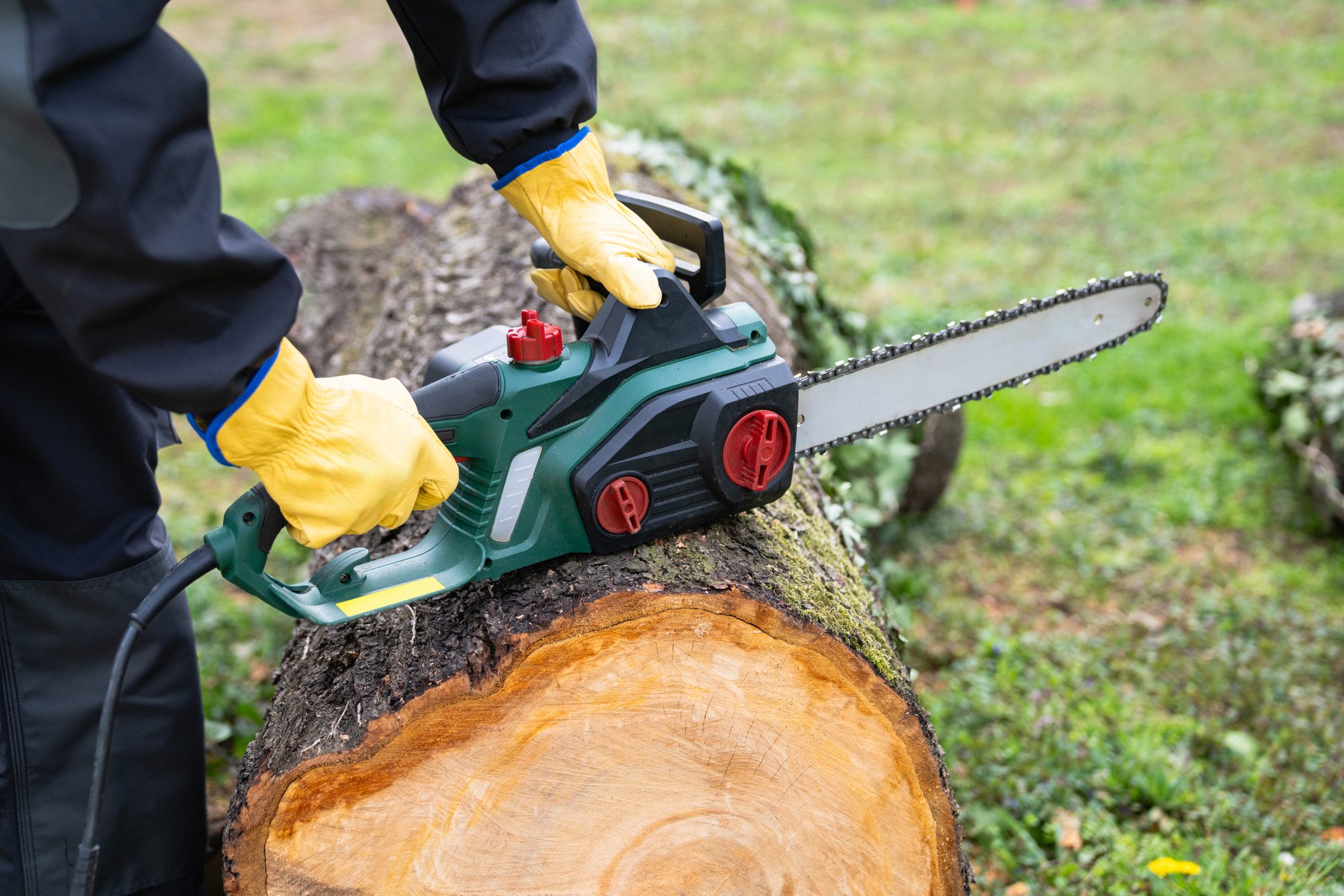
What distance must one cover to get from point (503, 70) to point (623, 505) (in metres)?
0.73

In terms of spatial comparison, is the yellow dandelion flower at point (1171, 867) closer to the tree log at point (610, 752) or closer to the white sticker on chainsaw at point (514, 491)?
the tree log at point (610, 752)

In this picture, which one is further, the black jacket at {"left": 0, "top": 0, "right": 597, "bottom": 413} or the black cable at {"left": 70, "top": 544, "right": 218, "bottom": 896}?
the black cable at {"left": 70, "top": 544, "right": 218, "bottom": 896}

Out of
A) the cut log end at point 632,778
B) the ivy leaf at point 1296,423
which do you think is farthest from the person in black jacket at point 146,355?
the ivy leaf at point 1296,423

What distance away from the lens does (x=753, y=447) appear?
1765mm

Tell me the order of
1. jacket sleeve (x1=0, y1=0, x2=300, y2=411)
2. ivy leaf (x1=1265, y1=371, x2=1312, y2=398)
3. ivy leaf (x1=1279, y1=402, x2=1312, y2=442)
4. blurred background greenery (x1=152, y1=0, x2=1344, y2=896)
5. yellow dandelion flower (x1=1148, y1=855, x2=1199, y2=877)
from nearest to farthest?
jacket sleeve (x1=0, y1=0, x2=300, y2=411) < yellow dandelion flower (x1=1148, y1=855, x2=1199, y2=877) < blurred background greenery (x1=152, y1=0, x2=1344, y2=896) < ivy leaf (x1=1279, y1=402, x2=1312, y2=442) < ivy leaf (x1=1265, y1=371, x2=1312, y2=398)

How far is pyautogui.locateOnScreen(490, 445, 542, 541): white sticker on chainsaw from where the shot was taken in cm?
167

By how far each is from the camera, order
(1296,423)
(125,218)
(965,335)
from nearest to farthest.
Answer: (125,218)
(965,335)
(1296,423)

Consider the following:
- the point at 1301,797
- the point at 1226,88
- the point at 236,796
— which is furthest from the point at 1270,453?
the point at 1226,88

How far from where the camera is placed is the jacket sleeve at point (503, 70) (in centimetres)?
176

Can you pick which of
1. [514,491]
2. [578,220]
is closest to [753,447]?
[514,491]

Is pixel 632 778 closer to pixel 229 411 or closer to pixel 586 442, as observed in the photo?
pixel 586 442

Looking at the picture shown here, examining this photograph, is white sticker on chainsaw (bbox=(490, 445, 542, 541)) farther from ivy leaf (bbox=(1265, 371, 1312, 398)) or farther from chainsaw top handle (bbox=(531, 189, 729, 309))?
ivy leaf (bbox=(1265, 371, 1312, 398))

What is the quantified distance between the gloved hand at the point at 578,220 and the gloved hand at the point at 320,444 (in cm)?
46

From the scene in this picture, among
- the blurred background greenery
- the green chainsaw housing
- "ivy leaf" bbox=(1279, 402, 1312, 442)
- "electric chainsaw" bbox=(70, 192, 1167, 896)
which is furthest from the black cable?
"ivy leaf" bbox=(1279, 402, 1312, 442)
